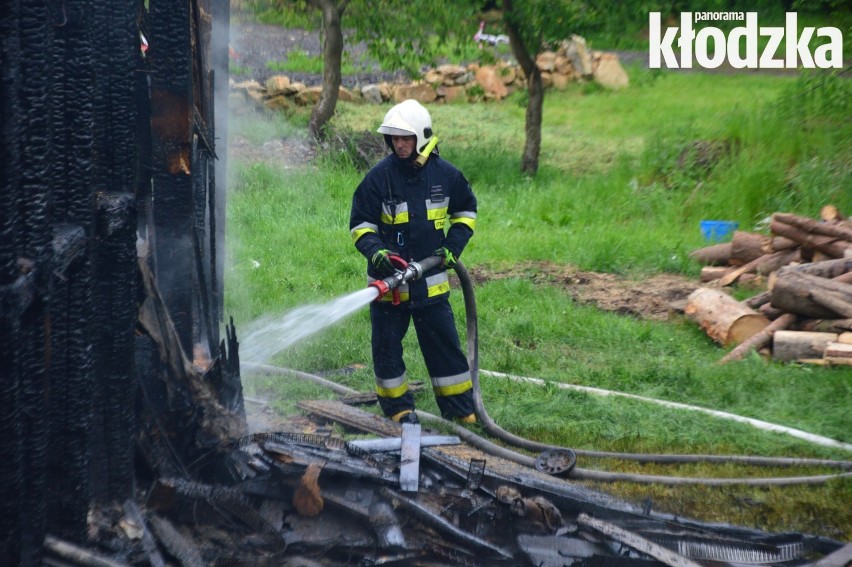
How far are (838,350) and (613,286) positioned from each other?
2.79 m

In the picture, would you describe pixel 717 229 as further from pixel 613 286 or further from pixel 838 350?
pixel 838 350

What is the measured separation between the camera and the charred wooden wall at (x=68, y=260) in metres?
2.78

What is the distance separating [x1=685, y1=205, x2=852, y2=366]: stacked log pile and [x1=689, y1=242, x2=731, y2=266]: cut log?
0.02 meters

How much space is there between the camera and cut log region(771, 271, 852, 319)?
290 inches

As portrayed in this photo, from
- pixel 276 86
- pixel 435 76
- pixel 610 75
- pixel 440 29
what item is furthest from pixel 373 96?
pixel 610 75

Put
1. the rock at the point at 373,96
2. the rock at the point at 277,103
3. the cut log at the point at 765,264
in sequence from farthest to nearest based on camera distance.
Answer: the rock at the point at 373,96, the rock at the point at 277,103, the cut log at the point at 765,264

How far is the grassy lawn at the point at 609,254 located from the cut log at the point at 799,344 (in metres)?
0.25

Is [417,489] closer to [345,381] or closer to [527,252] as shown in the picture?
[345,381]

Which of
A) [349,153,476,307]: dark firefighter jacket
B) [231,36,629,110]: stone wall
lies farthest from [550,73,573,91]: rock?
[349,153,476,307]: dark firefighter jacket

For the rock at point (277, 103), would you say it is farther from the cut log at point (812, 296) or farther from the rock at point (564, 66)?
the cut log at point (812, 296)

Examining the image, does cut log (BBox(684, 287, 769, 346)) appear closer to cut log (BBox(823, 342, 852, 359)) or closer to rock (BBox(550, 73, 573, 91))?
cut log (BBox(823, 342, 852, 359))

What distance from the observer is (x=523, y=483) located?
15.7 feet

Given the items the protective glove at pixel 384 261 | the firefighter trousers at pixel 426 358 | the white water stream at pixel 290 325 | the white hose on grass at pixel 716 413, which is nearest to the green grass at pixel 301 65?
the white water stream at pixel 290 325

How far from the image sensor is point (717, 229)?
35.7 feet
